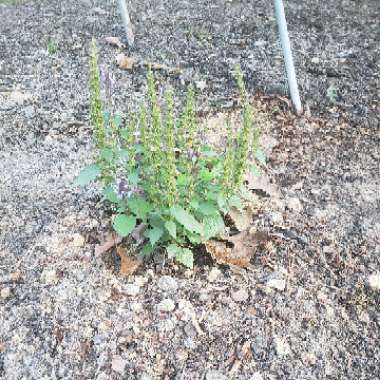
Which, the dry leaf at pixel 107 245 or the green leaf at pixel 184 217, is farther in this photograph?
the dry leaf at pixel 107 245

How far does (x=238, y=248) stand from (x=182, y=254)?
12.8 inches

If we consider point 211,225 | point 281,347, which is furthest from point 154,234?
point 281,347

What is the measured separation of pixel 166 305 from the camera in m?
2.71

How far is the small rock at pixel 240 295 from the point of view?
2748 mm

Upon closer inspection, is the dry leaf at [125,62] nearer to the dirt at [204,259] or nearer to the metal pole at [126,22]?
the dirt at [204,259]

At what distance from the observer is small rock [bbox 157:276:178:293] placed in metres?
2.77

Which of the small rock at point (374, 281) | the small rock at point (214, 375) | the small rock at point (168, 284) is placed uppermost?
the small rock at point (168, 284)

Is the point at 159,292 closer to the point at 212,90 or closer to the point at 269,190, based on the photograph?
the point at 269,190

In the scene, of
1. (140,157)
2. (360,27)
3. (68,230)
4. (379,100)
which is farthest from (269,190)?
(360,27)

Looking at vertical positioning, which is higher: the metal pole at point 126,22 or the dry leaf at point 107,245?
the metal pole at point 126,22

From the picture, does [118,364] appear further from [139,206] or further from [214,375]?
[139,206]

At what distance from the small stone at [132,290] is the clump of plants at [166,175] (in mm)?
171

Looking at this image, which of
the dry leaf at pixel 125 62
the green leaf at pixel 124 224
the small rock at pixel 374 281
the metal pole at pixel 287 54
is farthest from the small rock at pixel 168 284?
the dry leaf at pixel 125 62

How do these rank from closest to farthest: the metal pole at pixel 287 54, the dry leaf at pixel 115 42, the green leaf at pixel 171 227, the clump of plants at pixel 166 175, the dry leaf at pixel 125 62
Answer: the clump of plants at pixel 166 175 < the green leaf at pixel 171 227 < the metal pole at pixel 287 54 < the dry leaf at pixel 125 62 < the dry leaf at pixel 115 42
